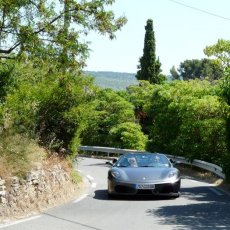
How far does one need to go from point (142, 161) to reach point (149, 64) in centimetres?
3874

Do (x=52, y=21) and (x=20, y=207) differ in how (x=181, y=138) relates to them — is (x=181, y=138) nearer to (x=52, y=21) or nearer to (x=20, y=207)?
(x=52, y=21)

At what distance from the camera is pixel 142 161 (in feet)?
47.5

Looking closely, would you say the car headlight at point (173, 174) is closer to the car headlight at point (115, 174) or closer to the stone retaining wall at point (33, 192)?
the car headlight at point (115, 174)

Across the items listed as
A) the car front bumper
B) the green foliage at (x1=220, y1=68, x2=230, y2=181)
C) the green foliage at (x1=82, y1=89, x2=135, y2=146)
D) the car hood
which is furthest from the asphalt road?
the green foliage at (x1=82, y1=89, x2=135, y2=146)

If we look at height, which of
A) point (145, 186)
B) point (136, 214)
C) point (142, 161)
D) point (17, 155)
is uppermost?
point (17, 155)

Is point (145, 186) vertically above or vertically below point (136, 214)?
above

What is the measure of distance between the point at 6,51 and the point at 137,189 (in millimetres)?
4874

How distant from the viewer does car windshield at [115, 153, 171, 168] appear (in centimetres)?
1416

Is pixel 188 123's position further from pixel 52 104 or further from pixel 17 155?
pixel 17 155

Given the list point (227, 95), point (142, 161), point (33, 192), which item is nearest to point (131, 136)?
point (227, 95)

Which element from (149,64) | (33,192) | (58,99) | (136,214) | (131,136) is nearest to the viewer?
(136,214)

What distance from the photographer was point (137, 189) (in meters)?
12.8

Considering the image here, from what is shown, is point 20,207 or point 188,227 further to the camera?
point 20,207

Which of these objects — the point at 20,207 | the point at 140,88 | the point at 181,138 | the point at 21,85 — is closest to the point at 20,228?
the point at 20,207
